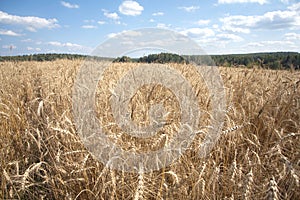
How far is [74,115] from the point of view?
2.26m

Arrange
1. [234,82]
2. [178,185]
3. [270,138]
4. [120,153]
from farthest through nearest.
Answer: [234,82]
[270,138]
[120,153]
[178,185]

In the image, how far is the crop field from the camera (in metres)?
1.35

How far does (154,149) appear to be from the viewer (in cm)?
173

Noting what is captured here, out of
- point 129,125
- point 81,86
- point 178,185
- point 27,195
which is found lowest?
point 27,195

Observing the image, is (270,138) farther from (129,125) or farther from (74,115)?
(74,115)

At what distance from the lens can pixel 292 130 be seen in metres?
2.30

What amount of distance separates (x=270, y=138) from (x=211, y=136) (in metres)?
0.53

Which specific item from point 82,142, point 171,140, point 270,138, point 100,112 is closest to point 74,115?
point 100,112

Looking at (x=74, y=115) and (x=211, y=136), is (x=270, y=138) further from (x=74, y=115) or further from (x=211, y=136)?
(x=74, y=115)

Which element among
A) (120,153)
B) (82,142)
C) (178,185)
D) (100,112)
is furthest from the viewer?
(100,112)

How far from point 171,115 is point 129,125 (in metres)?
0.62

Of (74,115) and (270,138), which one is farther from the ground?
(74,115)

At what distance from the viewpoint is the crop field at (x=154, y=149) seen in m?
1.35

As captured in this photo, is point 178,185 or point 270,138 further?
point 270,138
